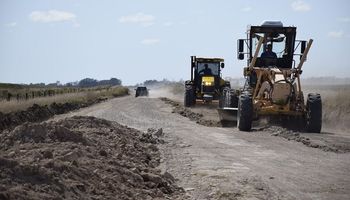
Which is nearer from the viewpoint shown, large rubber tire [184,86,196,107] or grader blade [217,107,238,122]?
grader blade [217,107,238,122]

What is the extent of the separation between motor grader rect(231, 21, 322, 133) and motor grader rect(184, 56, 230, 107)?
1190 centimetres

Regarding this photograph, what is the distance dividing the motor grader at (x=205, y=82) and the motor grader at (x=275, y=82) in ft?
39.1

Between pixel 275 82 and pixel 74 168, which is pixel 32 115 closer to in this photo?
pixel 275 82

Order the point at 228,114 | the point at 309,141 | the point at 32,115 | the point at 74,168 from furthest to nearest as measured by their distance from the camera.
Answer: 1. the point at 32,115
2. the point at 228,114
3. the point at 309,141
4. the point at 74,168

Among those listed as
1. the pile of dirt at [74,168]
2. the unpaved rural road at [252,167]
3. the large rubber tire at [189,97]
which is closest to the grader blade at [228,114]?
the unpaved rural road at [252,167]

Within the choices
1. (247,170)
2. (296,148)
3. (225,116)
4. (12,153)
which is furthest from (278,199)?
(225,116)

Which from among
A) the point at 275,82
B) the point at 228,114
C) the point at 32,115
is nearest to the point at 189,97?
the point at 32,115

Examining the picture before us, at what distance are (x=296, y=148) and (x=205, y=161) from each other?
342 cm

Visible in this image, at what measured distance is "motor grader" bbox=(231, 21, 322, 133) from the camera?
18266 millimetres

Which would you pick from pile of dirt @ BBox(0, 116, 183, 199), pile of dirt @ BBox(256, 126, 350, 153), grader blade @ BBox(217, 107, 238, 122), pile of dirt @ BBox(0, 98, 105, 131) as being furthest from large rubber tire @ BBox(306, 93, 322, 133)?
pile of dirt @ BBox(0, 98, 105, 131)

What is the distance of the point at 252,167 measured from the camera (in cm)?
1091

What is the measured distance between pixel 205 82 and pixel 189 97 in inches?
68.3

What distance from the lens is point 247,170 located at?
10539mm

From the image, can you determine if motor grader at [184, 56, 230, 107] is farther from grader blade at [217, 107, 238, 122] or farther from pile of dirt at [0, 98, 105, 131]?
grader blade at [217, 107, 238, 122]
